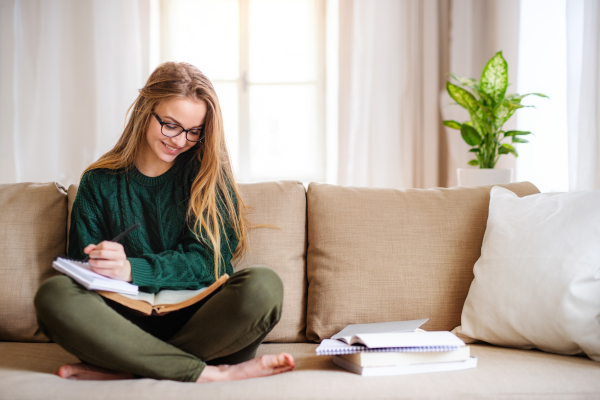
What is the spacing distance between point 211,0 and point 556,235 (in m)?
A: 2.34

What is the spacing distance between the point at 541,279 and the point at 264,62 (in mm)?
2096

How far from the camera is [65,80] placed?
9.13 ft

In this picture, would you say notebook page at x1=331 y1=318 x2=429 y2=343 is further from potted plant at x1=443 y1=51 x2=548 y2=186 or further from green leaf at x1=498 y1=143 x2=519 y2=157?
green leaf at x1=498 y1=143 x2=519 y2=157

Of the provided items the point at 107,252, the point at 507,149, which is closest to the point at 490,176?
the point at 507,149

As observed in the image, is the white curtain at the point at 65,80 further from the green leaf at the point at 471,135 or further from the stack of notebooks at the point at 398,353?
the stack of notebooks at the point at 398,353

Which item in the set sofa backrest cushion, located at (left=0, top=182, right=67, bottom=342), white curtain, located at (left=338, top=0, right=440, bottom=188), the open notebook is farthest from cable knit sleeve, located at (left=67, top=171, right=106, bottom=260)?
white curtain, located at (left=338, top=0, right=440, bottom=188)

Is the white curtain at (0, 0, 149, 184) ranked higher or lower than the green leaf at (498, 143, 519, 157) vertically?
higher

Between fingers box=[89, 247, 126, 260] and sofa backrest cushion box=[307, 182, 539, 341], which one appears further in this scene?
sofa backrest cushion box=[307, 182, 539, 341]

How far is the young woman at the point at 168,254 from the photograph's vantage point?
3.26ft

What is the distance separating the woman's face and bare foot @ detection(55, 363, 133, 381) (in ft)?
1.79

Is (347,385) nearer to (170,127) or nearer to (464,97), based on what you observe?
(170,127)

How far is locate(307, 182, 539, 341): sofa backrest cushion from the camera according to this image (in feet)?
4.33

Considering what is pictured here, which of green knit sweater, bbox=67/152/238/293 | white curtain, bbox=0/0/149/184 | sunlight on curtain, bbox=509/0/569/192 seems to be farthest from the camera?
white curtain, bbox=0/0/149/184

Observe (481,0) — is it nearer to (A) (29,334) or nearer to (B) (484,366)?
(B) (484,366)
